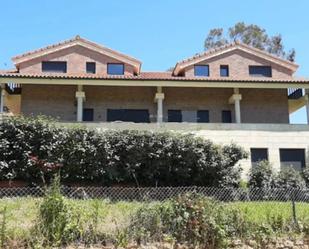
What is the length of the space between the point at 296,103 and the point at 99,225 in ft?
74.4

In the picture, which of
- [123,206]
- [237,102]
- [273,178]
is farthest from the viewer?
[237,102]

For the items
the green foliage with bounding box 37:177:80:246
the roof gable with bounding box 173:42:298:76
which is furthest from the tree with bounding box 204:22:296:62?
the green foliage with bounding box 37:177:80:246

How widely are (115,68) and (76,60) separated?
237 centimetres

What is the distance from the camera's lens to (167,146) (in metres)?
19.2

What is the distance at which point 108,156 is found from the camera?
18688mm

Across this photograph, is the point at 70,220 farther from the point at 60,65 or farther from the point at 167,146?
the point at 60,65

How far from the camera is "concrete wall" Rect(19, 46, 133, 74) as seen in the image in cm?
2981

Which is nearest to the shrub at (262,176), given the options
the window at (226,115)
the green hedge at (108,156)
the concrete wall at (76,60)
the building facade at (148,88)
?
the green hedge at (108,156)

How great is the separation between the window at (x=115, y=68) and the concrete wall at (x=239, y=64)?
16.3 ft

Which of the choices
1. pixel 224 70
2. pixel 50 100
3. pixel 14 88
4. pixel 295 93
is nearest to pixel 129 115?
pixel 50 100

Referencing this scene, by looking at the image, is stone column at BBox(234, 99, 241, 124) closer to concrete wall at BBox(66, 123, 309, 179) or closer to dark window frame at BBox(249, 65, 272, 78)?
concrete wall at BBox(66, 123, 309, 179)

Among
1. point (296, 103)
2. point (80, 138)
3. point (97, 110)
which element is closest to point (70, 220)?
point (80, 138)

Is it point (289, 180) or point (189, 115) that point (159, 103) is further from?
point (289, 180)

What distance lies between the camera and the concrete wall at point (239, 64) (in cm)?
3139
